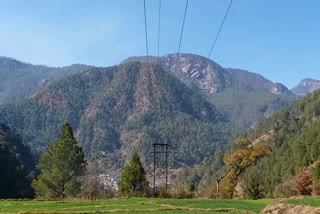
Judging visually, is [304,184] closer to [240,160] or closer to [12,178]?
[240,160]

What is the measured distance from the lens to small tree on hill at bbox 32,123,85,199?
244ft

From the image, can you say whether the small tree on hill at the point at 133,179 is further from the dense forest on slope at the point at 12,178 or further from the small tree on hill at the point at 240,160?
the dense forest on slope at the point at 12,178

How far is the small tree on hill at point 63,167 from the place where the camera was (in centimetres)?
7444

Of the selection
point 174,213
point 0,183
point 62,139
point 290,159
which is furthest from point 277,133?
point 174,213

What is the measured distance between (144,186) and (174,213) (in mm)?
44157

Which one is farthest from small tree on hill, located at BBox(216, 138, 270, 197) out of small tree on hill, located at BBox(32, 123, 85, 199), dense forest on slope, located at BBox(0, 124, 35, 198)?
Answer: dense forest on slope, located at BBox(0, 124, 35, 198)

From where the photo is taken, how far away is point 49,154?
75.5 meters

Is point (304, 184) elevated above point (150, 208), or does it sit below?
below

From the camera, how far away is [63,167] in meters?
75.3

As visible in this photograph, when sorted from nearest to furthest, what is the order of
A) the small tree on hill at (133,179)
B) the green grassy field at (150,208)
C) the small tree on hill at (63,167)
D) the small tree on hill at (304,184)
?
the green grassy field at (150,208)
the small tree on hill at (63,167)
the small tree on hill at (133,179)
the small tree on hill at (304,184)

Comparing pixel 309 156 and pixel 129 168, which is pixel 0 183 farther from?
pixel 309 156

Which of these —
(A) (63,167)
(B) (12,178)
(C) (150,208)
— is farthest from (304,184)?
(B) (12,178)

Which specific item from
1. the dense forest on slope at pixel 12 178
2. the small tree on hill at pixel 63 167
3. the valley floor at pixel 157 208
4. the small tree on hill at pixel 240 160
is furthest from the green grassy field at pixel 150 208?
the dense forest on slope at pixel 12 178

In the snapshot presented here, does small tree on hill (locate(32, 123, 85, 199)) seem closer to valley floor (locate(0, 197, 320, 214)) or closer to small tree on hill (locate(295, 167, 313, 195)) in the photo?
valley floor (locate(0, 197, 320, 214))
